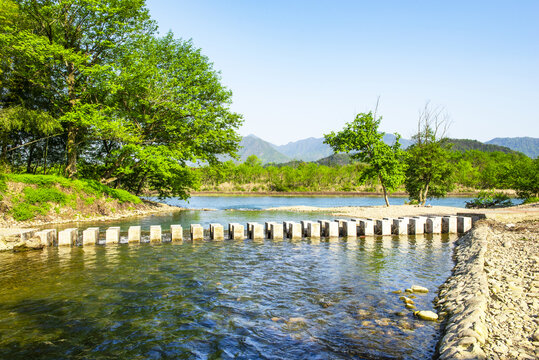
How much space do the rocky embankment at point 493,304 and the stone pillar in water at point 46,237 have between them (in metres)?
15.1

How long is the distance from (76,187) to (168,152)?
24.6 feet

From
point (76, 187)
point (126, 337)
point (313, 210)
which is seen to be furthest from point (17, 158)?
point (126, 337)

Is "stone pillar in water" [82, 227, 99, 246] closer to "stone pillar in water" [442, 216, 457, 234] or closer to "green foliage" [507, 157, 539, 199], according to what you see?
"stone pillar in water" [442, 216, 457, 234]

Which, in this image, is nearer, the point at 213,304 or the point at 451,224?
the point at 213,304

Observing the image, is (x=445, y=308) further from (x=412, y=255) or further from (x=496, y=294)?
(x=412, y=255)

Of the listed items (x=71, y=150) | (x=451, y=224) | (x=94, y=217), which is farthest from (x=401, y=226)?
(x=71, y=150)

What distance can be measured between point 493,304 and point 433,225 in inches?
538

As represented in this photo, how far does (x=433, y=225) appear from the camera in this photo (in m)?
19.7

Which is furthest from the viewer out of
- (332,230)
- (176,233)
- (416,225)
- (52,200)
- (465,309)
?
(52,200)

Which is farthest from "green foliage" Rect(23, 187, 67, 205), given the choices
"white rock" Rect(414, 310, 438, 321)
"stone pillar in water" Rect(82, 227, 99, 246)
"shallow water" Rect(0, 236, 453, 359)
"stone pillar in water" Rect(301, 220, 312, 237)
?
"white rock" Rect(414, 310, 438, 321)

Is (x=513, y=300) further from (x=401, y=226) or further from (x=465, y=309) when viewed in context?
(x=401, y=226)

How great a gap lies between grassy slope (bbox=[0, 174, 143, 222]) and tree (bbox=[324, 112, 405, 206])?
22.8 meters

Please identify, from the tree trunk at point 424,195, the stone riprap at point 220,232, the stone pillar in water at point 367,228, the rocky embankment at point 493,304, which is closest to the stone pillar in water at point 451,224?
the stone riprap at point 220,232

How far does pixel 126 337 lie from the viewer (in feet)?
21.1
